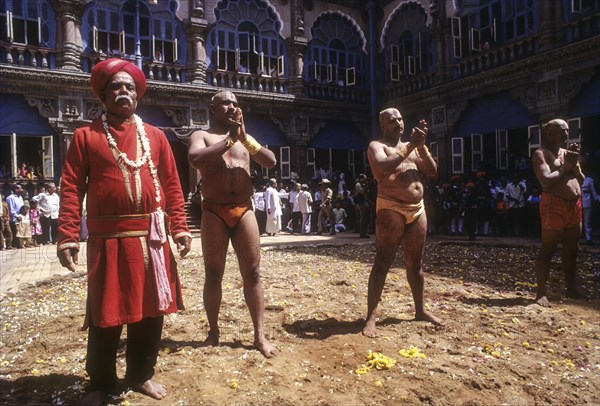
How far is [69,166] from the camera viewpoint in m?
2.91

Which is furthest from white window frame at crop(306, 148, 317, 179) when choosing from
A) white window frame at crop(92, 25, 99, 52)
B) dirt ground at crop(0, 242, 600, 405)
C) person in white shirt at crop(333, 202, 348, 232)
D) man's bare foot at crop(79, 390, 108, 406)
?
man's bare foot at crop(79, 390, 108, 406)

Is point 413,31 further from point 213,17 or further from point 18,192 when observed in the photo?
point 18,192

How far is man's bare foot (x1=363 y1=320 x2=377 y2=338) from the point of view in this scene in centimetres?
412

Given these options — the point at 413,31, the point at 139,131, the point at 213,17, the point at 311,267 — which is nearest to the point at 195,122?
the point at 213,17

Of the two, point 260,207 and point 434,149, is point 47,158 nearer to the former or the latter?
point 260,207

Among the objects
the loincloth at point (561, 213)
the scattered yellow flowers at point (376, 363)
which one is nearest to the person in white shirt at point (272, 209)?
the loincloth at point (561, 213)

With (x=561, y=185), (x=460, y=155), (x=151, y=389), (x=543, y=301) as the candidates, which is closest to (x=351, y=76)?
(x=460, y=155)

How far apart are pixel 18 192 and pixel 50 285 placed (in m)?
8.02

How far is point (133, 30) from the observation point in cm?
1694

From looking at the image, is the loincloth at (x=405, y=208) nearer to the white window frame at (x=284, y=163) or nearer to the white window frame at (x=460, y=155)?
the white window frame at (x=460, y=155)

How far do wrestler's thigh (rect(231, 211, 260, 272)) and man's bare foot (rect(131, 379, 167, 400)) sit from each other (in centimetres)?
109

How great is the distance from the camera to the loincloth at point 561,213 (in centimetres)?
512

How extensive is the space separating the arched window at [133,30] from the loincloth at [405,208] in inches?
579

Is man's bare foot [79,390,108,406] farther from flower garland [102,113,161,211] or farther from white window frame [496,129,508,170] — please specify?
white window frame [496,129,508,170]
